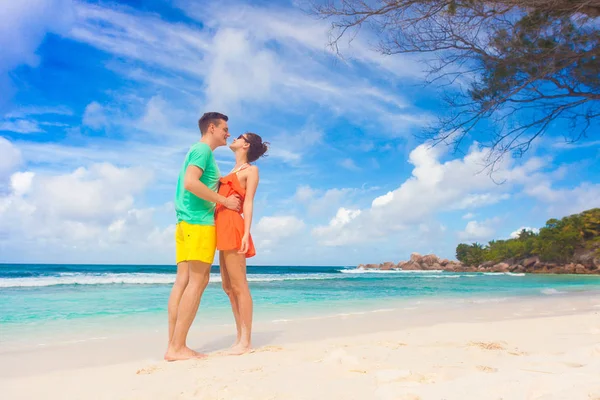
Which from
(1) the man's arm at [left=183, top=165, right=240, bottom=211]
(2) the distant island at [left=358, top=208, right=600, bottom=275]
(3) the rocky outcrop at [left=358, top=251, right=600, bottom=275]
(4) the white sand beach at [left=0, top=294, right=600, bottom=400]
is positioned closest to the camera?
(4) the white sand beach at [left=0, top=294, right=600, bottom=400]

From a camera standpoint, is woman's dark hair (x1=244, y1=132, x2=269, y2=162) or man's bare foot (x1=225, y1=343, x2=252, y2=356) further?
woman's dark hair (x1=244, y1=132, x2=269, y2=162)

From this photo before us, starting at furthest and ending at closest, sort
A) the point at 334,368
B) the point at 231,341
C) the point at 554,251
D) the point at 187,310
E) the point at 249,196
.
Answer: the point at 554,251 → the point at 231,341 → the point at 249,196 → the point at 187,310 → the point at 334,368

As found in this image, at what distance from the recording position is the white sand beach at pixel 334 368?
2.24 meters

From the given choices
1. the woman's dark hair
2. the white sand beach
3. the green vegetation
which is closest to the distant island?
the green vegetation

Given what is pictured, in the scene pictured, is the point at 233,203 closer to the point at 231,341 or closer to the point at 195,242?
the point at 195,242

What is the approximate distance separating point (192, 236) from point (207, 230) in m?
0.13

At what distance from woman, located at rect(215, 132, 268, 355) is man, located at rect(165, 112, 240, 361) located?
9 centimetres

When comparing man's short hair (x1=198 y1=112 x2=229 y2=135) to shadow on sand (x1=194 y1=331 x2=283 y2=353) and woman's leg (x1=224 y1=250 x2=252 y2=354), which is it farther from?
shadow on sand (x1=194 y1=331 x2=283 y2=353)

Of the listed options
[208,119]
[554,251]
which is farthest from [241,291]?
[554,251]

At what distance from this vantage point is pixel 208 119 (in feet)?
12.1

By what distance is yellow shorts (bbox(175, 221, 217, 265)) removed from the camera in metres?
3.38

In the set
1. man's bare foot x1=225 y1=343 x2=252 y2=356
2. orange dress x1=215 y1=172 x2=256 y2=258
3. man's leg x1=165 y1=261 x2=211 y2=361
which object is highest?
orange dress x1=215 y1=172 x2=256 y2=258

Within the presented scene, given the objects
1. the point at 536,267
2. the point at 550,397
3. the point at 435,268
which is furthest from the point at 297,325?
the point at 435,268

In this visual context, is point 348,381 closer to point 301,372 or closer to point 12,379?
point 301,372
